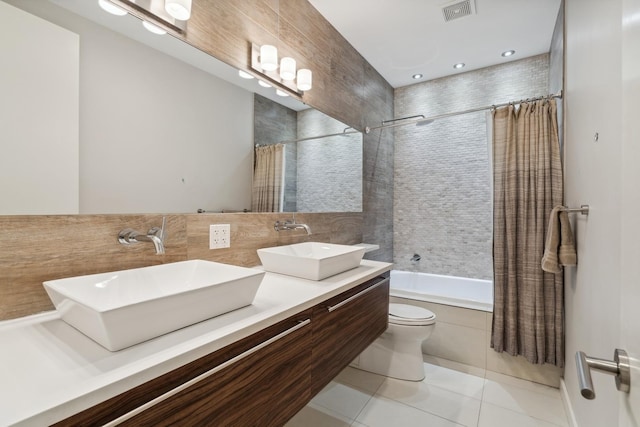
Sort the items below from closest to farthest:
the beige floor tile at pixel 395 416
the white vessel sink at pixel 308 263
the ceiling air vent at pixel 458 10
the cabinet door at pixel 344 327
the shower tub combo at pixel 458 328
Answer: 1. the cabinet door at pixel 344 327
2. the white vessel sink at pixel 308 263
3. the beige floor tile at pixel 395 416
4. the ceiling air vent at pixel 458 10
5. the shower tub combo at pixel 458 328

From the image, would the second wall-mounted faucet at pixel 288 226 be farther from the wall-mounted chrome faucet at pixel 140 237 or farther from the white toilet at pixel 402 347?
the white toilet at pixel 402 347

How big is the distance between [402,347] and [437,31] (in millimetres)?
2500

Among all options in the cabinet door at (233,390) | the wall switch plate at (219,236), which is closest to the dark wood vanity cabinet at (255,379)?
the cabinet door at (233,390)

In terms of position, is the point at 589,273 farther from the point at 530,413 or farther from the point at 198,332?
the point at 198,332

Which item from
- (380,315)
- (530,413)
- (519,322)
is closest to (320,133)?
(380,315)

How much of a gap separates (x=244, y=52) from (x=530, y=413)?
2.76 metres

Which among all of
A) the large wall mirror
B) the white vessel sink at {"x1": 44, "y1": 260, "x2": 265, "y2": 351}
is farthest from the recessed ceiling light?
the white vessel sink at {"x1": 44, "y1": 260, "x2": 265, "y2": 351}

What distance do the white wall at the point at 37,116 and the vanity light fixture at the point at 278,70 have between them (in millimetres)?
892

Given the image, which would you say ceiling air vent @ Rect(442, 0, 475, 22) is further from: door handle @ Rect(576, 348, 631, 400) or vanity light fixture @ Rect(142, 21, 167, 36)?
door handle @ Rect(576, 348, 631, 400)

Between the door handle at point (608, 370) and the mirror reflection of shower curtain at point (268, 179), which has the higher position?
the mirror reflection of shower curtain at point (268, 179)

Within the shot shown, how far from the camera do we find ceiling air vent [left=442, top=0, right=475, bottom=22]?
82.9 inches

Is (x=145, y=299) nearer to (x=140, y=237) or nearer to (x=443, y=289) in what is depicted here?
(x=140, y=237)

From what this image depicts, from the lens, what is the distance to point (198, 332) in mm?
826

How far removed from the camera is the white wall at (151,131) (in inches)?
42.3
